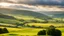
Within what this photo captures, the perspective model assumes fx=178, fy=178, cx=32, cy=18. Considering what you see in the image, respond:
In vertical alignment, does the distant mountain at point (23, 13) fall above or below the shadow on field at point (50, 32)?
above

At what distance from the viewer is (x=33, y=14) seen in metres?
3.01

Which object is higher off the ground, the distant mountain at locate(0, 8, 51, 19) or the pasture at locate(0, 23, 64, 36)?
the distant mountain at locate(0, 8, 51, 19)

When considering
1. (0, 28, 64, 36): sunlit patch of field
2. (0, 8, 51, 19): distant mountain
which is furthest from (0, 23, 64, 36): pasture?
(0, 8, 51, 19): distant mountain

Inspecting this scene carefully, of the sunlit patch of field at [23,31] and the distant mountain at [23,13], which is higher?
the distant mountain at [23,13]

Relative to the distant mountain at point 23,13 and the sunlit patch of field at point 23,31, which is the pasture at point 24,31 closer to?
the sunlit patch of field at point 23,31

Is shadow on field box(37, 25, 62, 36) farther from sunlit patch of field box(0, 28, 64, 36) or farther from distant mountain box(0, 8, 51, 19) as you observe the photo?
distant mountain box(0, 8, 51, 19)

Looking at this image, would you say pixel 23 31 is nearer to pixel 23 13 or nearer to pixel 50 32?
pixel 23 13

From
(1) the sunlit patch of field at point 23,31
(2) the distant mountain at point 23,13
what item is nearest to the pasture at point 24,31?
(1) the sunlit patch of field at point 23,31

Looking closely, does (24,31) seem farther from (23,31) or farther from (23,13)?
(23,13)

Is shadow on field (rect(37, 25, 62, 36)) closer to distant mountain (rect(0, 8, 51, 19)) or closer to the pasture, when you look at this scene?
the pasture

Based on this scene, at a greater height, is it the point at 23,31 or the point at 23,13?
the point at 23,13

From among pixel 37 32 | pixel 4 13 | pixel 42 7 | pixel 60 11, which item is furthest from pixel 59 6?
pixel 4 13

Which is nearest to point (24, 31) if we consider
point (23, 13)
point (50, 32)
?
point (23, 13)

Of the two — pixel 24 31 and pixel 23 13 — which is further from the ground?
pixel 23 13
